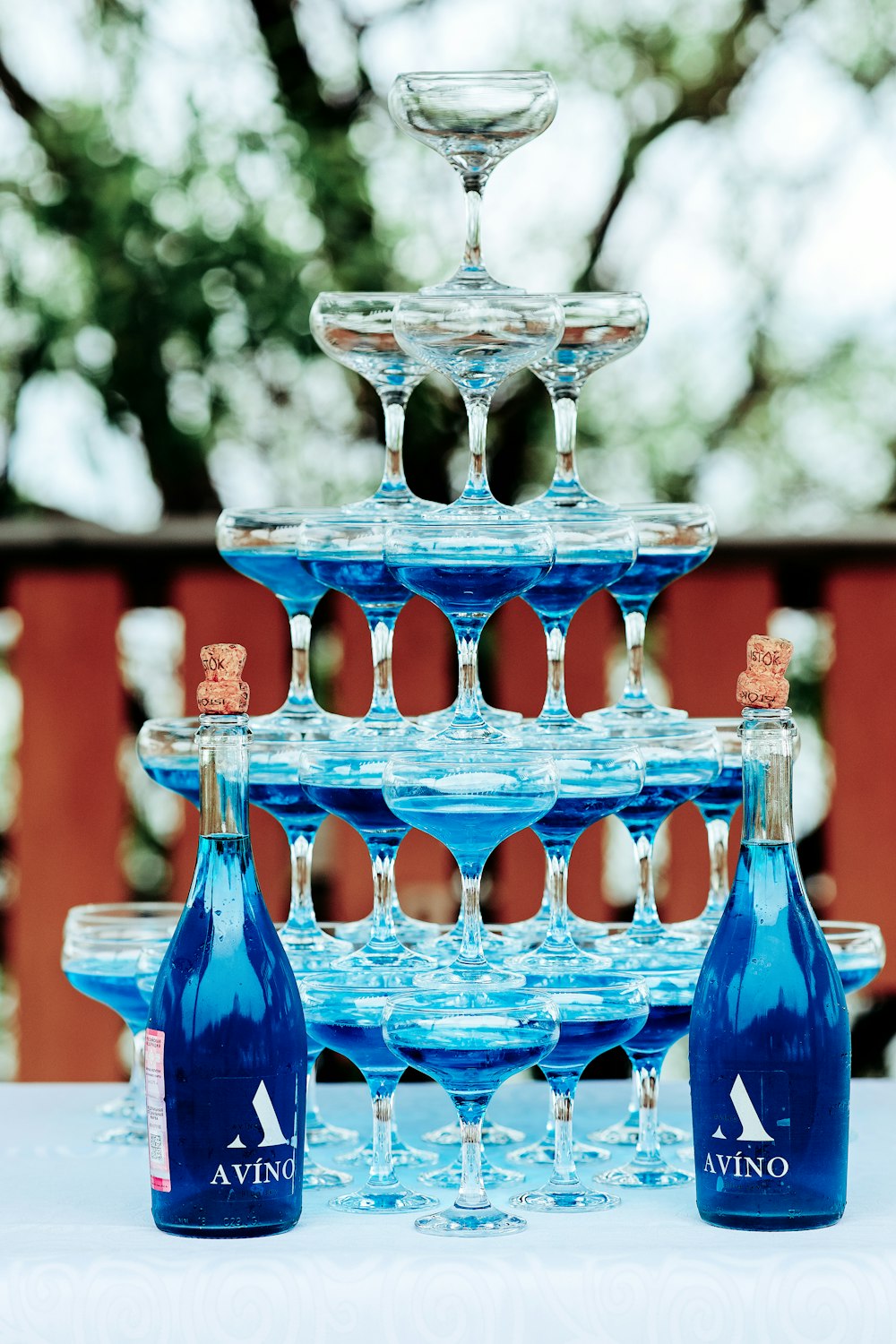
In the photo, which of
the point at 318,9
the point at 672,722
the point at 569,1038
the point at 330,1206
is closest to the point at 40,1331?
the point at 330,1206

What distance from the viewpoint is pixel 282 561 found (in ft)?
4.09

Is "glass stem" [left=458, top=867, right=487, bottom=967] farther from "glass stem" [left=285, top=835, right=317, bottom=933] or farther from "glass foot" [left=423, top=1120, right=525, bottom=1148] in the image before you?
"glass foot" [left=423, top=1120, right=525, bottom=1148]

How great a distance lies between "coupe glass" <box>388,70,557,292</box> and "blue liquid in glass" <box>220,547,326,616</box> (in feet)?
0.76

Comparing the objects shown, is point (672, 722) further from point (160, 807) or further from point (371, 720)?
point (160, 807)

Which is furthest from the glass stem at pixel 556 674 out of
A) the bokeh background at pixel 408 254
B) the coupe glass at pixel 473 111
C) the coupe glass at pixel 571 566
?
the bokeh background at pixel 408 254

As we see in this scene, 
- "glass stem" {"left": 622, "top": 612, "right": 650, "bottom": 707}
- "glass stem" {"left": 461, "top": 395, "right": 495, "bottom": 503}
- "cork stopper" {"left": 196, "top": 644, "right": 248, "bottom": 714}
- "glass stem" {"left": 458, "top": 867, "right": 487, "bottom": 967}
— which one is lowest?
"glass stem" {"left": 458, "top": 867, "right": 487, "bottom": 967}

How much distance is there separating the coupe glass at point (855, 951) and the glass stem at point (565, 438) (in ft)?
1.05

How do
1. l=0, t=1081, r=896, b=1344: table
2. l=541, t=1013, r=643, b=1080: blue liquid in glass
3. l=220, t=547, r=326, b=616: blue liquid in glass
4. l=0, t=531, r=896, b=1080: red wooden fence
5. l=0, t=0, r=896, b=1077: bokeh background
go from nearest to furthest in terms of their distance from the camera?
l=0, t=1081, r=896, b=1344: table, l=541, t=1013, r=643, b=1080: blue liquid in glass, l=220, t=547, r=326, b=616: blue liquid in glass, l=0, t=531, r=896, b=1080: red wooden fence, l=0, t=0, r=896, b=1077: bokeh background

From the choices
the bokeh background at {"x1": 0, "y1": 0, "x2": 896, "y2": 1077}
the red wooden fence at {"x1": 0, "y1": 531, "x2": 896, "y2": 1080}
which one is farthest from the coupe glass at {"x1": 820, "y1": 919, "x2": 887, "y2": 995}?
the bokeh background at {"x1": 0, "y1": 0, "x2": 896, "y2": 1077}

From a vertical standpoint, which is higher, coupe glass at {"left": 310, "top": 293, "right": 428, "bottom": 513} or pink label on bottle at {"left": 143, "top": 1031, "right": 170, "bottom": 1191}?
coupe glass at {"left": 310, "top": 293, "right": 428, "bottom": 513}

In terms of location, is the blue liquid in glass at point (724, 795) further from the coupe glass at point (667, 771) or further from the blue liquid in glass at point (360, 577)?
the blue liquid in glass at point (360, 577)

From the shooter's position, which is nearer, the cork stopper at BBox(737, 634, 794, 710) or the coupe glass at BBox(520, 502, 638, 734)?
the cork stopper at BBox(737, 634, 794, 710)

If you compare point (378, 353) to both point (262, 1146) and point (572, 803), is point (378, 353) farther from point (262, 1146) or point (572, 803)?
point (262, 1146)

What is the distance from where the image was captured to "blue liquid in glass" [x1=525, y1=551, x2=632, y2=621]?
1.14 m
